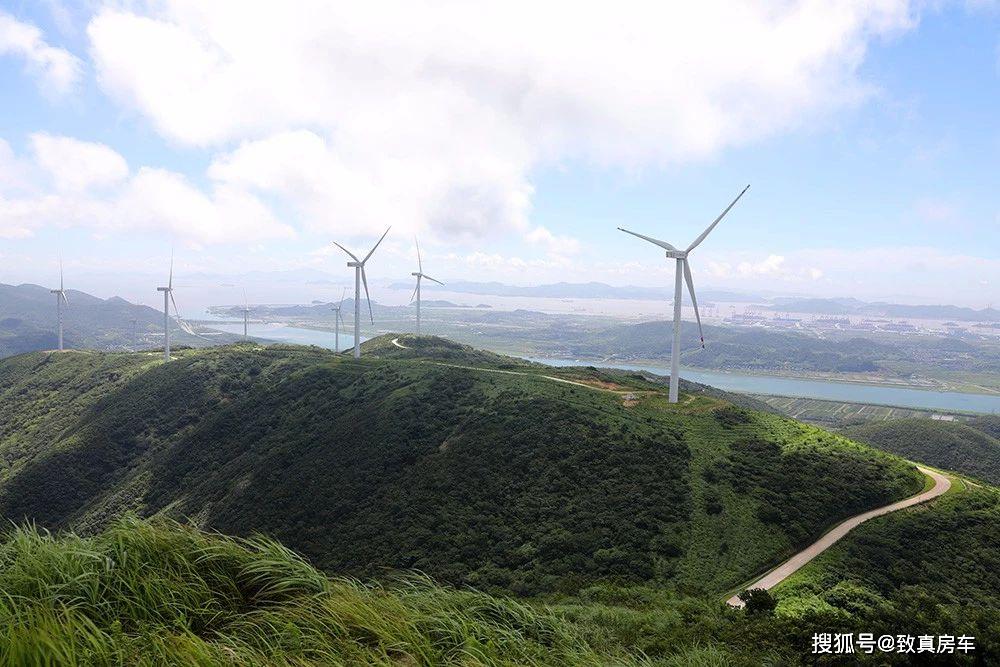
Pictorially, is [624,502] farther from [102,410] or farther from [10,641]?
[102,410]

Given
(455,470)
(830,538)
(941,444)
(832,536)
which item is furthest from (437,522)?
(941,444)

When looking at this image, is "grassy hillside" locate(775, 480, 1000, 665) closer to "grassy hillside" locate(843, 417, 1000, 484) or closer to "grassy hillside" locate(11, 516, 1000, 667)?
"grassy hillside" locate(11, 516, 1000, 667)

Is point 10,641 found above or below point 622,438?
above

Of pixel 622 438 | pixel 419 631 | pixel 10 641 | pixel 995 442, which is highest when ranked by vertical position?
pixel 10 641

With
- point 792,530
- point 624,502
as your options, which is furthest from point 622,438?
point 792,530

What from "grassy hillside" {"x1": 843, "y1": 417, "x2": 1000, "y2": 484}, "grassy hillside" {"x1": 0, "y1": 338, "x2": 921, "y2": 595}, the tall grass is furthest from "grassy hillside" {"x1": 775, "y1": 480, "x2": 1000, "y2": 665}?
"grassy hillside" {"x1": 843, "y1": 417, "x2": 1000, "y2": 484}

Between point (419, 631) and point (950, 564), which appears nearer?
point (419, 631)

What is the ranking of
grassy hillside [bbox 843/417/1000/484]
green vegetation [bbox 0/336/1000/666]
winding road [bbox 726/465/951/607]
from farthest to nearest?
grassy hillside [bbox 843/417/1000/484] → winding road [bbox 726/465/951/607] → green vegetation [bbox 0/336/1000/666]
